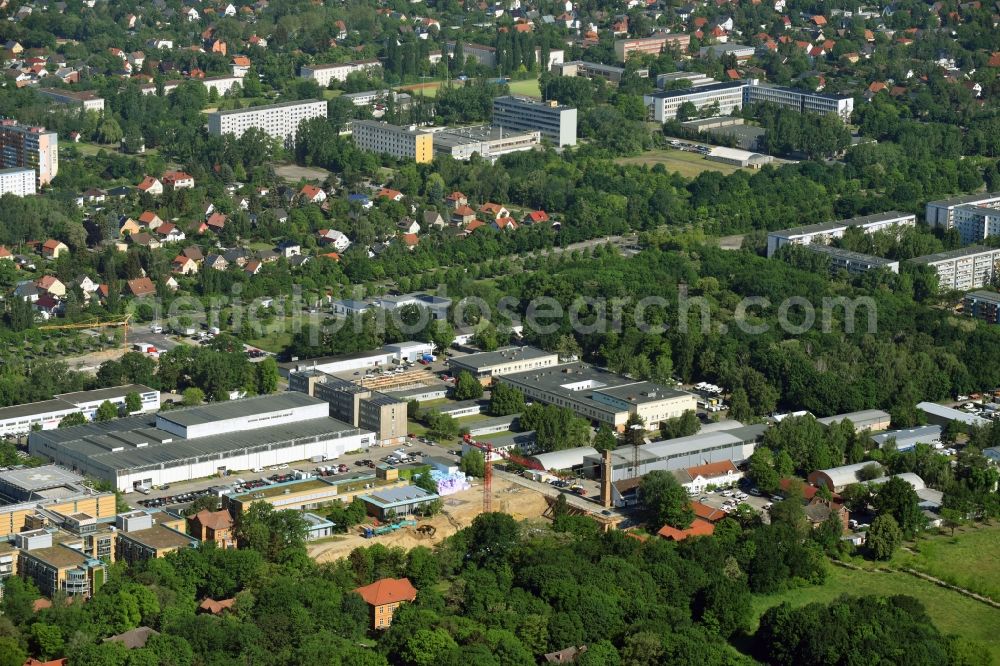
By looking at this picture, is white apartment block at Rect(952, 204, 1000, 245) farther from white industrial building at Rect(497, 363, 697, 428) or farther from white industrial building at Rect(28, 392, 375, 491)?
white industrial building at Rect(28, 392, 375, 491)

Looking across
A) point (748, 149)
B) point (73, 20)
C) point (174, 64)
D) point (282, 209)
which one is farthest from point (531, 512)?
point (73, 20)

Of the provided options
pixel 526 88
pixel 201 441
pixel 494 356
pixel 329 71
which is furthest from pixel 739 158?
pixel 201 441

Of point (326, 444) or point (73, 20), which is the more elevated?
point (73, 20)

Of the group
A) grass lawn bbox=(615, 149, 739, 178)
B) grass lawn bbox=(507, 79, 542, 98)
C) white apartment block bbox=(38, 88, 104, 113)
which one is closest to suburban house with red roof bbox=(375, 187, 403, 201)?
grass lawn bbox=(615, 149, 739, 178)

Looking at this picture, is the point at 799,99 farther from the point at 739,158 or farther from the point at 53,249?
the point at 53,249

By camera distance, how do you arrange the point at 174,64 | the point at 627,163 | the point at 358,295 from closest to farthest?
the point at 358,295 → the point at 627,163 → the point at 174,64

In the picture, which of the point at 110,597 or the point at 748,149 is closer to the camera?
the point at 110,597

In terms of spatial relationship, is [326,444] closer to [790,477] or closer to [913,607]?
[790,477]
